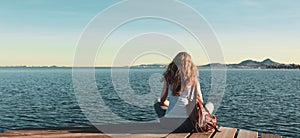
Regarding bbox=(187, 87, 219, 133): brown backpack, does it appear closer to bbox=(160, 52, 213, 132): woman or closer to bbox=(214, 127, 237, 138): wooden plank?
bbox=(160, 52, 213, 132): woman

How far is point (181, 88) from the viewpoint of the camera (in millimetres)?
7258

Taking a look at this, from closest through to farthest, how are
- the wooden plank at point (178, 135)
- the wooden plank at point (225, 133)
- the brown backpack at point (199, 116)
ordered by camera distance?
the wooden plank at point (178, 135)
the wooden plank at point (225, 133)
the brown backpack at point (199, 116)

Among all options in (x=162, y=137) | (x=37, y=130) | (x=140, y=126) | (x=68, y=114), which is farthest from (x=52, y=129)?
(x=68, y=114)

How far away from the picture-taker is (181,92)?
23.9ft

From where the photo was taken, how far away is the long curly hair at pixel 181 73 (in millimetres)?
Result: 7062

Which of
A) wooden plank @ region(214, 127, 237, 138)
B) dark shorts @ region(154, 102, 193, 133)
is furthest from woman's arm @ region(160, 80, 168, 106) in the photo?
wooden plank @ region(214, 127, 237, 138)

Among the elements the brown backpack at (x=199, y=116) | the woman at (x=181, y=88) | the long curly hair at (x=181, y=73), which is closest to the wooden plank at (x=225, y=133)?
the brown backpack at (x=199, y=116)

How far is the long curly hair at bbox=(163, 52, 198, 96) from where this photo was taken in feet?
23.2

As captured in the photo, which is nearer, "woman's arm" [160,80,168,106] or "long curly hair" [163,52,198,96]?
"long curly hair" [163,52,198,96]

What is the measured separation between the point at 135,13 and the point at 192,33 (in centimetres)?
171

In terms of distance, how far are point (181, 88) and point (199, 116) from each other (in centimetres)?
64

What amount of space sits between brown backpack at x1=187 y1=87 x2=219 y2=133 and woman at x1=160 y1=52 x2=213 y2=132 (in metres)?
0.08

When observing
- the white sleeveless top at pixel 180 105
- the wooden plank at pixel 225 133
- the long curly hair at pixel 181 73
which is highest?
the long curly hair at pixel 181 73

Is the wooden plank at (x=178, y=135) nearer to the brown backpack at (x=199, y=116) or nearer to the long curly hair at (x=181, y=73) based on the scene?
the brown backpack at (x=199, y=116)
